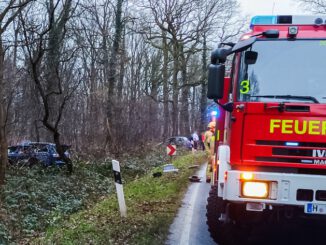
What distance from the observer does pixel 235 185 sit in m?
6.25

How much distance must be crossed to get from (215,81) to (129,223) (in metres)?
3.83

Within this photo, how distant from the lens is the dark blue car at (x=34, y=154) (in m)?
22.4

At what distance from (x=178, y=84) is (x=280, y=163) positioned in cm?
3948

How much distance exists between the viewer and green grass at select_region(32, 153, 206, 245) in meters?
8.20

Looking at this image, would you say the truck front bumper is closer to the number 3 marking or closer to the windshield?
the windshield

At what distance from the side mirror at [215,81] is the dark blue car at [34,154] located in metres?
16.7

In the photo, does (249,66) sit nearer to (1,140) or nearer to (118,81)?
(1,140)

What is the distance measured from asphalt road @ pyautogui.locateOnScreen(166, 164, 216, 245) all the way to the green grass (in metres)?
0.17

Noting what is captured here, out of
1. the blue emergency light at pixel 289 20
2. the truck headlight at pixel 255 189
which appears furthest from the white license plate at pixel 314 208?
the blue emergency light at pixel 289 20

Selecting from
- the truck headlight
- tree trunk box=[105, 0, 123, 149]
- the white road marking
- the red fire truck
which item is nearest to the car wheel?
tree trunk box=[105, 0, 123, 149]

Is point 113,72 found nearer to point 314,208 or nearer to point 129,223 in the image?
point 129,223

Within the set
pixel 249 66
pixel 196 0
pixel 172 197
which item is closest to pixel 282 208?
pixel 249 66

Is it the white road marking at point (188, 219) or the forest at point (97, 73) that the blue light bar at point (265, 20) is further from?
the forest at point (97, 73)

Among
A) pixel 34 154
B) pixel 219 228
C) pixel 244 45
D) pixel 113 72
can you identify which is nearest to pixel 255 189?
pixel 244 45
